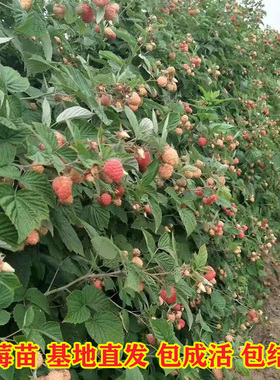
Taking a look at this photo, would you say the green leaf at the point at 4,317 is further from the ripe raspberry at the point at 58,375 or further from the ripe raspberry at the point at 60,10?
the ripe raspberry at the point at 60,10

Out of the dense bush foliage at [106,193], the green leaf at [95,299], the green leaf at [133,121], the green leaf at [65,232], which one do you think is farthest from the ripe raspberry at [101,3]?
the green leaf at [95,299]

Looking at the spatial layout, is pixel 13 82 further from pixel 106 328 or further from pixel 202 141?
pixel 202 141

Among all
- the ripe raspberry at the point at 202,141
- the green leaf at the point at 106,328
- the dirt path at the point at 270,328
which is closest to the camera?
the green leaf at the point at 106,328

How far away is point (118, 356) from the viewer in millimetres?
1197

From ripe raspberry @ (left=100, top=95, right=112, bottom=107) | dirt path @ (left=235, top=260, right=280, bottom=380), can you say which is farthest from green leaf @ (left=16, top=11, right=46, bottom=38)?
dirt path @ (left=235, top=260, right=280, bottom=380)

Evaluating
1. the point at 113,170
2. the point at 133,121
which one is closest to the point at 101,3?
the point at 133,121

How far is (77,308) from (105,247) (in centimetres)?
16

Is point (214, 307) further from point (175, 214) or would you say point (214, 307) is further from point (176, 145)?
point (176, 145)

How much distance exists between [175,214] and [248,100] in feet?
5.57

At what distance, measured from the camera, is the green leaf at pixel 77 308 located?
3.59 feet

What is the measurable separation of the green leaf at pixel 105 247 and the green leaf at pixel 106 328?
0.16 meters

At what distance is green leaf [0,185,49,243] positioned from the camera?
820mm

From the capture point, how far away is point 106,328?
3.76 ft

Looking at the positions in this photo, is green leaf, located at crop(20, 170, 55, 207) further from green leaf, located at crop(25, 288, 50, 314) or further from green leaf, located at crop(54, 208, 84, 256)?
green leaf, located at crop(25, 288, 50, 314)
